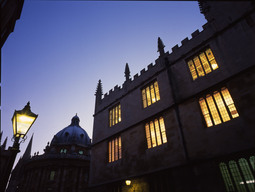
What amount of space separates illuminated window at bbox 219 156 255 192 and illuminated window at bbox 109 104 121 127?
31.8 feet

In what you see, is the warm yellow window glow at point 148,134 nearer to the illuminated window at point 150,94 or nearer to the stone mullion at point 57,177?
the illuminated window at point 150,94

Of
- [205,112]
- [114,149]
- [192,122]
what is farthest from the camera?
[114,149]

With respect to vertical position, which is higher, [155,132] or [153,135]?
[155,132]

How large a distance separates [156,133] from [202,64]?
591cm

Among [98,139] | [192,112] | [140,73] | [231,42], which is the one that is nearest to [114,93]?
[140,73]

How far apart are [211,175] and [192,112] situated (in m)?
3.65

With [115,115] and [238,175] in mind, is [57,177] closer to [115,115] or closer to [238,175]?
[115,115]

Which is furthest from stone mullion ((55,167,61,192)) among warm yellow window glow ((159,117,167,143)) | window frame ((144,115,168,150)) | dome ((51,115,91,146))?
warm yellow window glow ((159,117,167,143))

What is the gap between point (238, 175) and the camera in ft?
25.6

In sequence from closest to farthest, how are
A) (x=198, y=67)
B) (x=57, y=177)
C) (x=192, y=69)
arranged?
(x=198, y=67) → (x=192, y=69) → (x=57, y=177)

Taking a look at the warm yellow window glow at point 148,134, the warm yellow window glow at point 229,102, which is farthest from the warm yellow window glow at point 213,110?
the warm yellow window glow at point 148,134

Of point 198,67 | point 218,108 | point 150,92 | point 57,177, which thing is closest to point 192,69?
point 198,67

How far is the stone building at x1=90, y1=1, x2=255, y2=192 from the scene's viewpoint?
Result: 8.22 meters

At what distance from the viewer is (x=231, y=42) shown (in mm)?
10086
